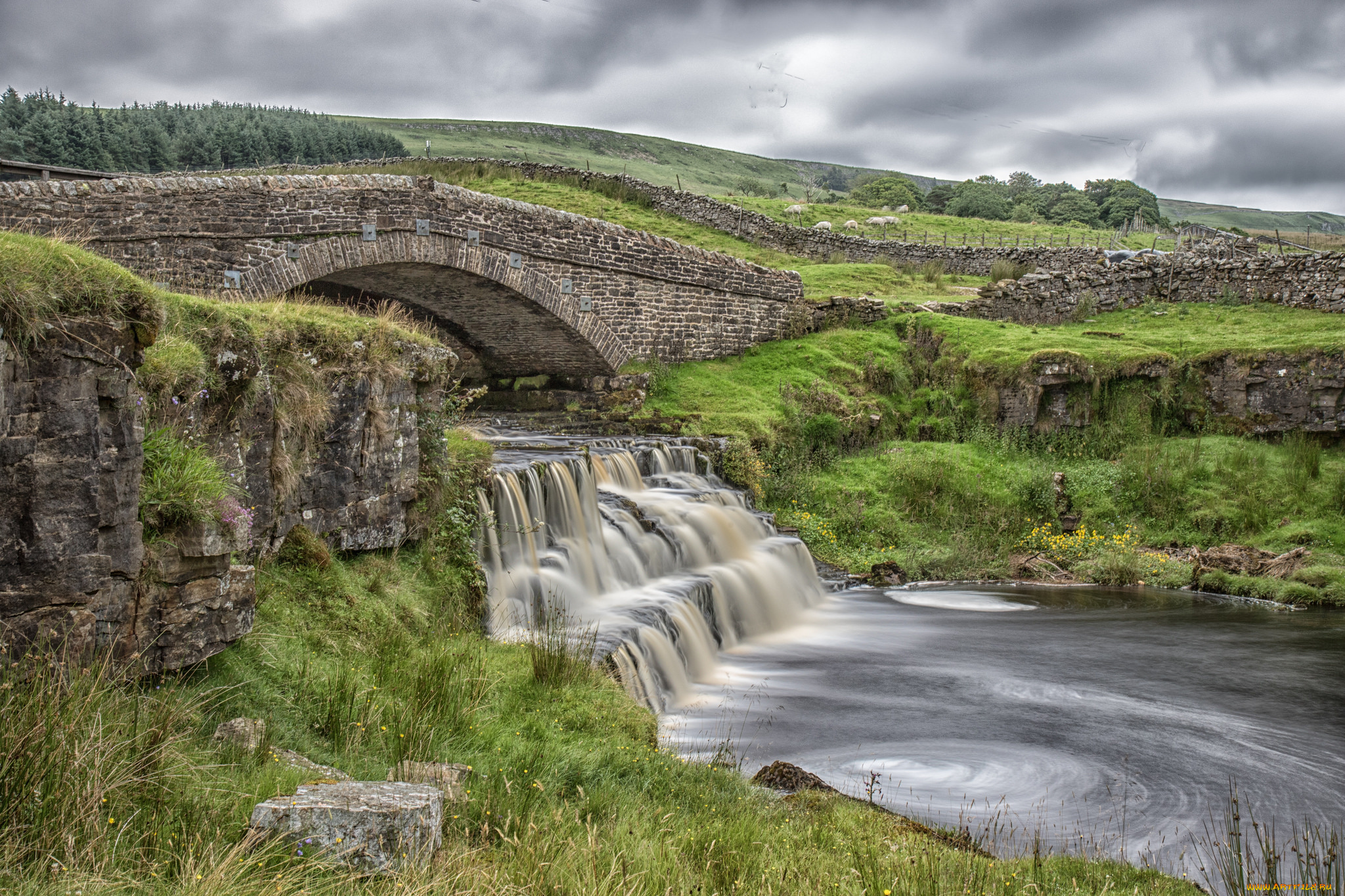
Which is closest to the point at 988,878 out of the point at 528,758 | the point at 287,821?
the point at 528,758

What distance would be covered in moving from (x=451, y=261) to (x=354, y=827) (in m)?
11.9

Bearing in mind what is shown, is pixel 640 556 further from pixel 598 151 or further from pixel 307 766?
pixel 598 151

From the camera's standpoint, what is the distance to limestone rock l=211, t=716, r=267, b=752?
3944mm

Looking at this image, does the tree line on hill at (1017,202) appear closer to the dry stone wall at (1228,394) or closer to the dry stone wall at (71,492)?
the dry stone wall at (1228,394)

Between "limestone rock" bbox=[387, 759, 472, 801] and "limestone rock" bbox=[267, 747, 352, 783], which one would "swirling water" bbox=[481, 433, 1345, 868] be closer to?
"limestone rock" bbox=[387, 759, 472, 801]

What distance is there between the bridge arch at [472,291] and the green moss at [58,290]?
9.00 meters

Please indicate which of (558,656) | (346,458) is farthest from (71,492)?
(558,656)

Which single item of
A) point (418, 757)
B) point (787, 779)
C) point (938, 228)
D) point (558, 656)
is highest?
point (938, 228)

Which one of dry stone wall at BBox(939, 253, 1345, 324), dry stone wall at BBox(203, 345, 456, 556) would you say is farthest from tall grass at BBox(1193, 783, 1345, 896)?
dry stone wall at BBox(939, 253, 1345, 324)

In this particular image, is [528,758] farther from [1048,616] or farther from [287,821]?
[1048,616]

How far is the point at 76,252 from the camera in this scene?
4.33 meters

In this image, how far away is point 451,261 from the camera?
1408 centimetres

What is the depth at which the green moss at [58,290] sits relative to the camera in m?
3.80

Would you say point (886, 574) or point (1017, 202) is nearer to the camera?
point (886, 574)
